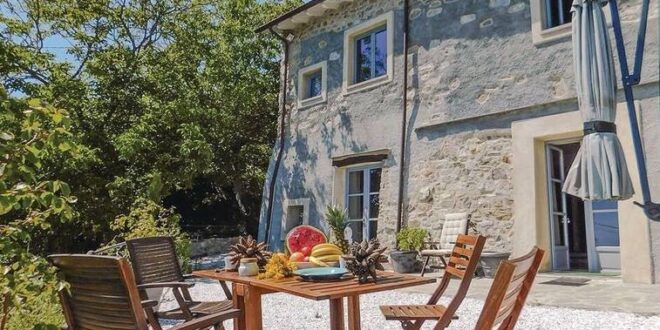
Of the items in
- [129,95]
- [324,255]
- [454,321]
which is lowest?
[454,321]

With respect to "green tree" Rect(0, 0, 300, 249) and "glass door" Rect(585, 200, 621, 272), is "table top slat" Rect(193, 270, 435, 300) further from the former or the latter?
"green tree" Rect(0, 0, 300, 249)

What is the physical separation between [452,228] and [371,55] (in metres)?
3.92

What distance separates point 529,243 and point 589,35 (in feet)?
9.02

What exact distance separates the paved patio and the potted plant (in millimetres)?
1134

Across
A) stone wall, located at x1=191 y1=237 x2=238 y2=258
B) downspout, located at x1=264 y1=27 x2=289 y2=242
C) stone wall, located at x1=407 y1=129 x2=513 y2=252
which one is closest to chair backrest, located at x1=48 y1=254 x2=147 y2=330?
stone wall, located at x1=407 y1=129 x2=513 y2=252

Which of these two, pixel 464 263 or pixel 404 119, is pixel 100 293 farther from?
pixel 404 119

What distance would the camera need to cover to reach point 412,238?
7.18 m

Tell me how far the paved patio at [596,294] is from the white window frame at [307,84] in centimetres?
510

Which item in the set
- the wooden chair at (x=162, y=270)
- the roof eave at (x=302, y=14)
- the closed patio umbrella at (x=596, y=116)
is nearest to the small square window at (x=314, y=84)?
the roof eave at (x=302, y=14)

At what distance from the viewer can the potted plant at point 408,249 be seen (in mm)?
6875

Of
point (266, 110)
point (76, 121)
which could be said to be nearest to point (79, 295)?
point (76, 121)

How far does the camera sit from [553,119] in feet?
20.4

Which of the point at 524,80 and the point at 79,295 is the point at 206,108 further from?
the point at 79,295

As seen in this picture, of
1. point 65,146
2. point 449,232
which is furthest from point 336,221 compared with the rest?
point 65,146
